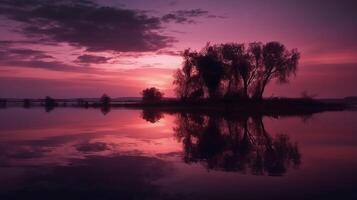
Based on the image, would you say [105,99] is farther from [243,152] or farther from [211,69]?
[243,152]

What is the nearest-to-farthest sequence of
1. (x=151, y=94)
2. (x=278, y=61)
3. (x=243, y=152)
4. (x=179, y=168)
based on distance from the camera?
(x=179, y=168) → (x=243, y=152) → (x=278, y=61) → (x=151, y=94)

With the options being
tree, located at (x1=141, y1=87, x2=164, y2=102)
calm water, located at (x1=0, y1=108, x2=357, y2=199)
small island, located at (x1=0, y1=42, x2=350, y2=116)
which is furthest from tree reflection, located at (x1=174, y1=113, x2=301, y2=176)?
tree, located at (x1=141, y1=87, x2=164, y2=102)

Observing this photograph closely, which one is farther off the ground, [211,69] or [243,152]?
[211,69]

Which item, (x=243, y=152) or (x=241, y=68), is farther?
(x=241, y=68)

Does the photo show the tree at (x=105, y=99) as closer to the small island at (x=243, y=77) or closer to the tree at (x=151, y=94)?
the tree at (x=151, y=94)

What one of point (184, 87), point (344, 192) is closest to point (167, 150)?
point (344, 192)

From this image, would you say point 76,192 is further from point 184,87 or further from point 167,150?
point 184,87

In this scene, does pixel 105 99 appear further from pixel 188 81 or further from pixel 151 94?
pixel 188 81

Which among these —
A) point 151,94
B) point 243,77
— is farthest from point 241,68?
point 151,94

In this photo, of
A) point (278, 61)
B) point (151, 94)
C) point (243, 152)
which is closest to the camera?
point (243, 152)

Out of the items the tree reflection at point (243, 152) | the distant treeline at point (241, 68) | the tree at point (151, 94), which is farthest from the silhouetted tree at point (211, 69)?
the tree reflection at point (243, 152)

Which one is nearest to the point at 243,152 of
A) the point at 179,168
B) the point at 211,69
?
the point at 179,168

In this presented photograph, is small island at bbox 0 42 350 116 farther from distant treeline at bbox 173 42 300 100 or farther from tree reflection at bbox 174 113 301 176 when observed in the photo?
tree reflection at bbox 174 113 301 176

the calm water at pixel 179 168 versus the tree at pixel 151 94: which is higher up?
the tree at pixel 151 94
